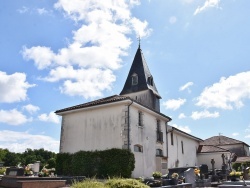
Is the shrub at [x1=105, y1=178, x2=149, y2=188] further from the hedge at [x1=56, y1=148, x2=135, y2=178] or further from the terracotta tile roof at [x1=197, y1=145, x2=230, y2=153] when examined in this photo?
the terracotta tile roof at [x1=197, y1=145, x2=230, y2=153]

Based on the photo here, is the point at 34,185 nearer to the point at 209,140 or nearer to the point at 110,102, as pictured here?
the point at 110,102

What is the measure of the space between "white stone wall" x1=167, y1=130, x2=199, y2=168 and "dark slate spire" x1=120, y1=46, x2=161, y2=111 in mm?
4745

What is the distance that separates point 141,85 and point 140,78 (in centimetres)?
114

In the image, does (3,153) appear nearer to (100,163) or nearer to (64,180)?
(100,163)

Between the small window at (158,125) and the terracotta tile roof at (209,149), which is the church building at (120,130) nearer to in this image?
the small window at (158,125)

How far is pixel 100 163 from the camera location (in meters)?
19.1

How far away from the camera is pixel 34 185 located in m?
9.34

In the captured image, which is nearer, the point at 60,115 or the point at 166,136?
the point at 60,115

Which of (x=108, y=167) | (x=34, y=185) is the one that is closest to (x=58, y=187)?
(x=34, y=185)

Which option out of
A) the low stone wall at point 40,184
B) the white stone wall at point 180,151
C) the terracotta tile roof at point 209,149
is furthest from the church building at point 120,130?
the terracotta tile roof at point 209,149

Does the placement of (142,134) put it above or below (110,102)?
below

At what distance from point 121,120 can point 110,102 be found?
1660 millimetres

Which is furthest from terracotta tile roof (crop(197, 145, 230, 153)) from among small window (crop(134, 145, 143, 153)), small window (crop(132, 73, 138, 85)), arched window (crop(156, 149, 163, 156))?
small window (crop(134, 145, 143, 153))

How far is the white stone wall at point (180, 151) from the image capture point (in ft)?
89.7
